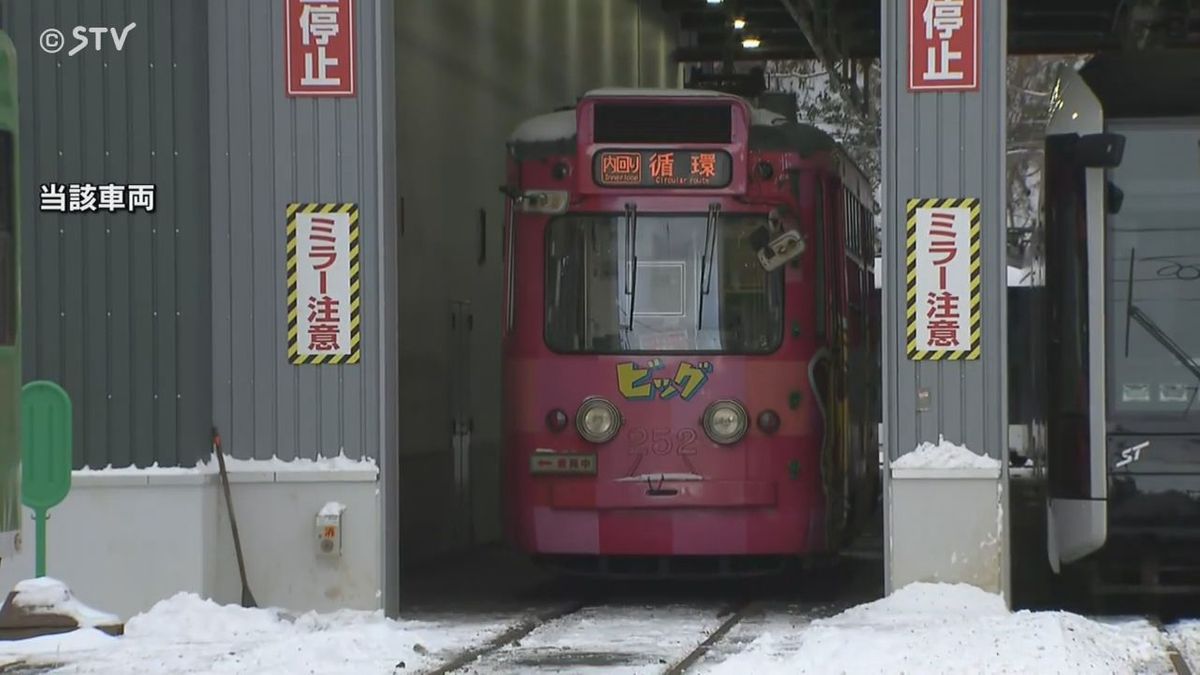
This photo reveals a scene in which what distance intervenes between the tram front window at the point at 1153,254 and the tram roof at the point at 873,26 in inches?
445

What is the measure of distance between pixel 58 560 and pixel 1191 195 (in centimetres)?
665

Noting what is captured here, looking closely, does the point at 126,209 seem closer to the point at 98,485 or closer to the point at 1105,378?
the point at 98,485

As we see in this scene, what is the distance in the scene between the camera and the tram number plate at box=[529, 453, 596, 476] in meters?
13.7

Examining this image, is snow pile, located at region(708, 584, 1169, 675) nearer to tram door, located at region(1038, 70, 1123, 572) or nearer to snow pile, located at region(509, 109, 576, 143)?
tram door, located at region(1038, 70, 1123, 572)

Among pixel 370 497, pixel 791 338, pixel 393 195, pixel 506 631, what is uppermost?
pixel 393 195

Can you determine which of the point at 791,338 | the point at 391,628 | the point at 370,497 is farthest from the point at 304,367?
the point at 791,338

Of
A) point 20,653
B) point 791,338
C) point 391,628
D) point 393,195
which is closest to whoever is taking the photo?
point 20,653

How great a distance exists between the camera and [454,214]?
19.0m

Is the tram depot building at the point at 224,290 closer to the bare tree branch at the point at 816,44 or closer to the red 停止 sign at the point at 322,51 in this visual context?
the red 停止 sign at the point at 322,51

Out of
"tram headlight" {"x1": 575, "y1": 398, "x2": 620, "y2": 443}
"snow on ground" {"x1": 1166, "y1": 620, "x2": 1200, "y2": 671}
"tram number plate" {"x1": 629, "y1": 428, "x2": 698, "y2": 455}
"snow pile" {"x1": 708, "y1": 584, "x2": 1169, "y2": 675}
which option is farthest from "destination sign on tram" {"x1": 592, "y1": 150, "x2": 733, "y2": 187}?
"snow on ground" {"x1": 1166, "y1": 620, "x2": 1200, "y2": 671}

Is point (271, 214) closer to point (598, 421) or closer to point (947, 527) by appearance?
point (598, 421)

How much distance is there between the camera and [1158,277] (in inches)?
485

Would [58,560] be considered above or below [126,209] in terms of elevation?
below

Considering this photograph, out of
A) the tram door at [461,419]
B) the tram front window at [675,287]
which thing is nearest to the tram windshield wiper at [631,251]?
the tram front window at [675,287]
